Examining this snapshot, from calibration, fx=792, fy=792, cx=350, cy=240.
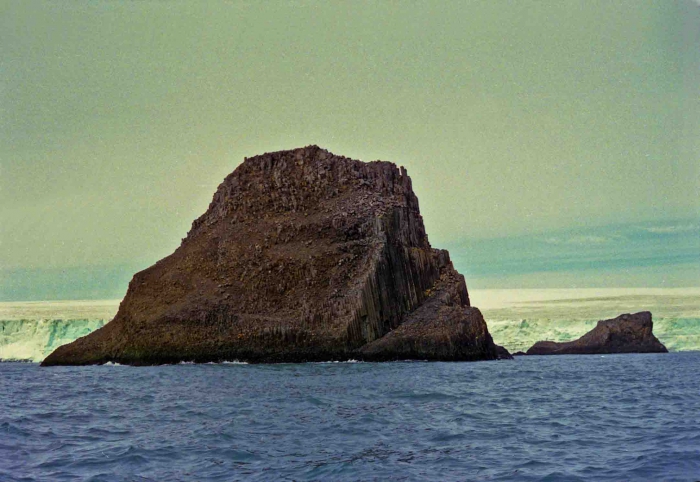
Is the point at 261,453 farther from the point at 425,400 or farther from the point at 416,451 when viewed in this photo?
the point at 425,400

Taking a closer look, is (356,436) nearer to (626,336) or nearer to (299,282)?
(299,282)

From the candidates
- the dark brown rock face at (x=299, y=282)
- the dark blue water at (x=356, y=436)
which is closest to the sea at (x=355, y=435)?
the dark blue water at (x=356, y=436)

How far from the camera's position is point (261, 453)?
19.7m

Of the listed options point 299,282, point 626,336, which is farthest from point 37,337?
point 626,336

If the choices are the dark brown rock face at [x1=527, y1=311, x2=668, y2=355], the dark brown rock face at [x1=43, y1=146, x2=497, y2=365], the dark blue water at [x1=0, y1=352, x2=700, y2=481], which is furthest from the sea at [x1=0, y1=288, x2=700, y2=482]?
the dark brown rock face at [x1=527, y1=311, x2=668, y2=355]

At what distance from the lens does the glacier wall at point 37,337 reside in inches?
6147

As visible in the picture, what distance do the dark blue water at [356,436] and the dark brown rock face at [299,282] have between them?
187ft

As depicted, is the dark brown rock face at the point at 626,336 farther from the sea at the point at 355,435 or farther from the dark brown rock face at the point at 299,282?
the sea at the point at 355,435

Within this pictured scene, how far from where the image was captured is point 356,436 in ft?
73.6

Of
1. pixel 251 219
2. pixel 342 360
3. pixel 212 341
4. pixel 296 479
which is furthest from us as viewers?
pixel 251 219

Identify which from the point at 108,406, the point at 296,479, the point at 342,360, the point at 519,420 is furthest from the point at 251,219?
the point at 296,479

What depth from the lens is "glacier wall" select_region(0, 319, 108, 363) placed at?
156125mm

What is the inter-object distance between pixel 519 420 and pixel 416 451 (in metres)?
7.19

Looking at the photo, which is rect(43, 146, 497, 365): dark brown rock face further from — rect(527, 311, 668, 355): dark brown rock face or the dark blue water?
rect(527, 311, 668, 355): dark brown rock face
